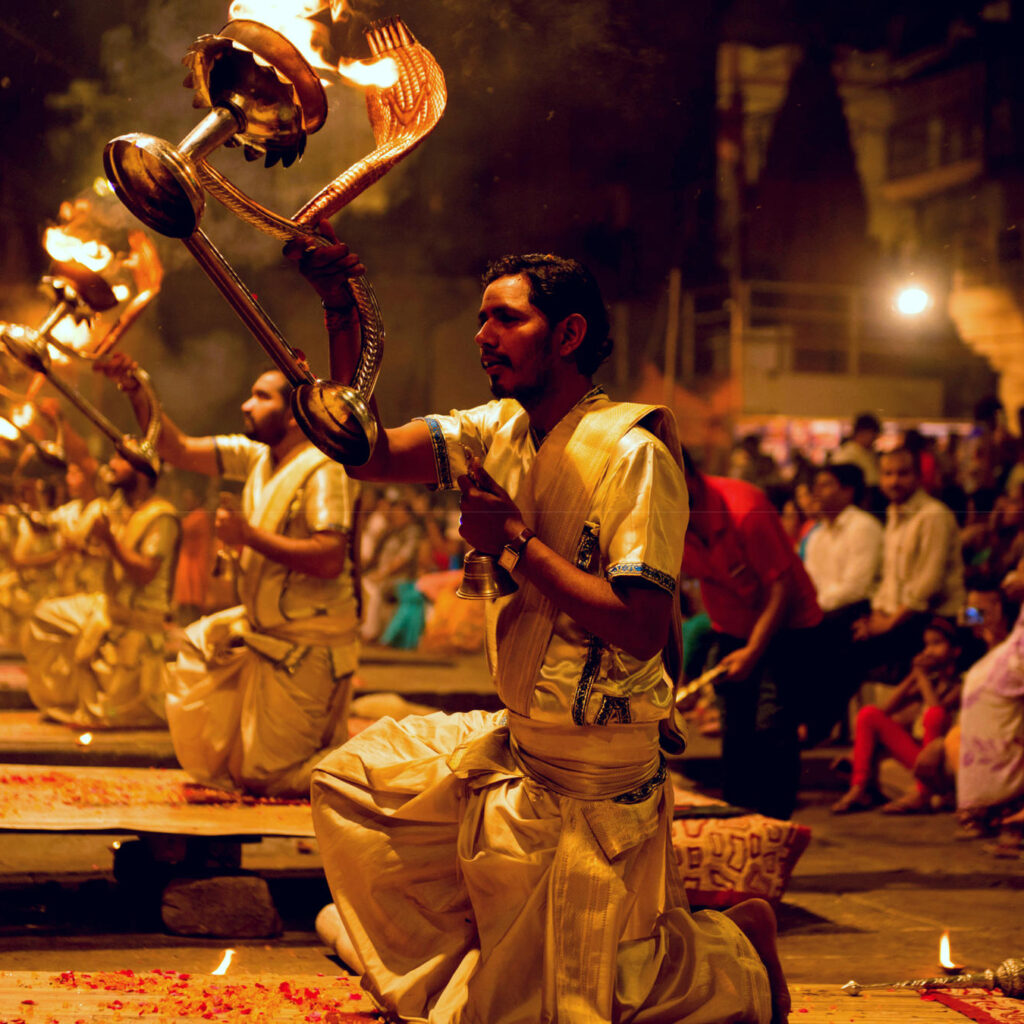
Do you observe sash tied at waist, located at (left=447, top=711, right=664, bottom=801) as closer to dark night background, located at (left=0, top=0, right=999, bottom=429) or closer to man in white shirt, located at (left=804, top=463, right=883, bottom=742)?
dark night background, located at (left=0, top=0, right=999, bottom=429)

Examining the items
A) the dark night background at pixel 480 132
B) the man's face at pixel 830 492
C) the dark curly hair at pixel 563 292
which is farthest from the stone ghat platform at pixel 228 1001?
the man's face at pixel 830 492

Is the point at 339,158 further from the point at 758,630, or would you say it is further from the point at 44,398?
the point at 44,398

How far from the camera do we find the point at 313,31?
3.23 m

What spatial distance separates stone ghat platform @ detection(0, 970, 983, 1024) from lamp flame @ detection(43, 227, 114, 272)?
2.71 m

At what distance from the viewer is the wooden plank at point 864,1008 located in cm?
330

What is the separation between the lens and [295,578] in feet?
16.2

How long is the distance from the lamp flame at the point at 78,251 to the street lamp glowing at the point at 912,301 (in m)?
3.40

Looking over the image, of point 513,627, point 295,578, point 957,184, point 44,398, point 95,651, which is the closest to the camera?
point 513,627

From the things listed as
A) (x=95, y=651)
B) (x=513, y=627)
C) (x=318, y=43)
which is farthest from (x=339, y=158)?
(x=95, y=651)

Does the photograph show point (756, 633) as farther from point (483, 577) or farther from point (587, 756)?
point (483, 577)

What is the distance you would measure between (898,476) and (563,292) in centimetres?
417

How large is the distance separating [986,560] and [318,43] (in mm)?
4793

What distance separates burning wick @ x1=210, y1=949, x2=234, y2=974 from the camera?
380cm

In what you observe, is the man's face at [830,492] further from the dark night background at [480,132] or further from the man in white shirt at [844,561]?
the dark night background at [480,132]
